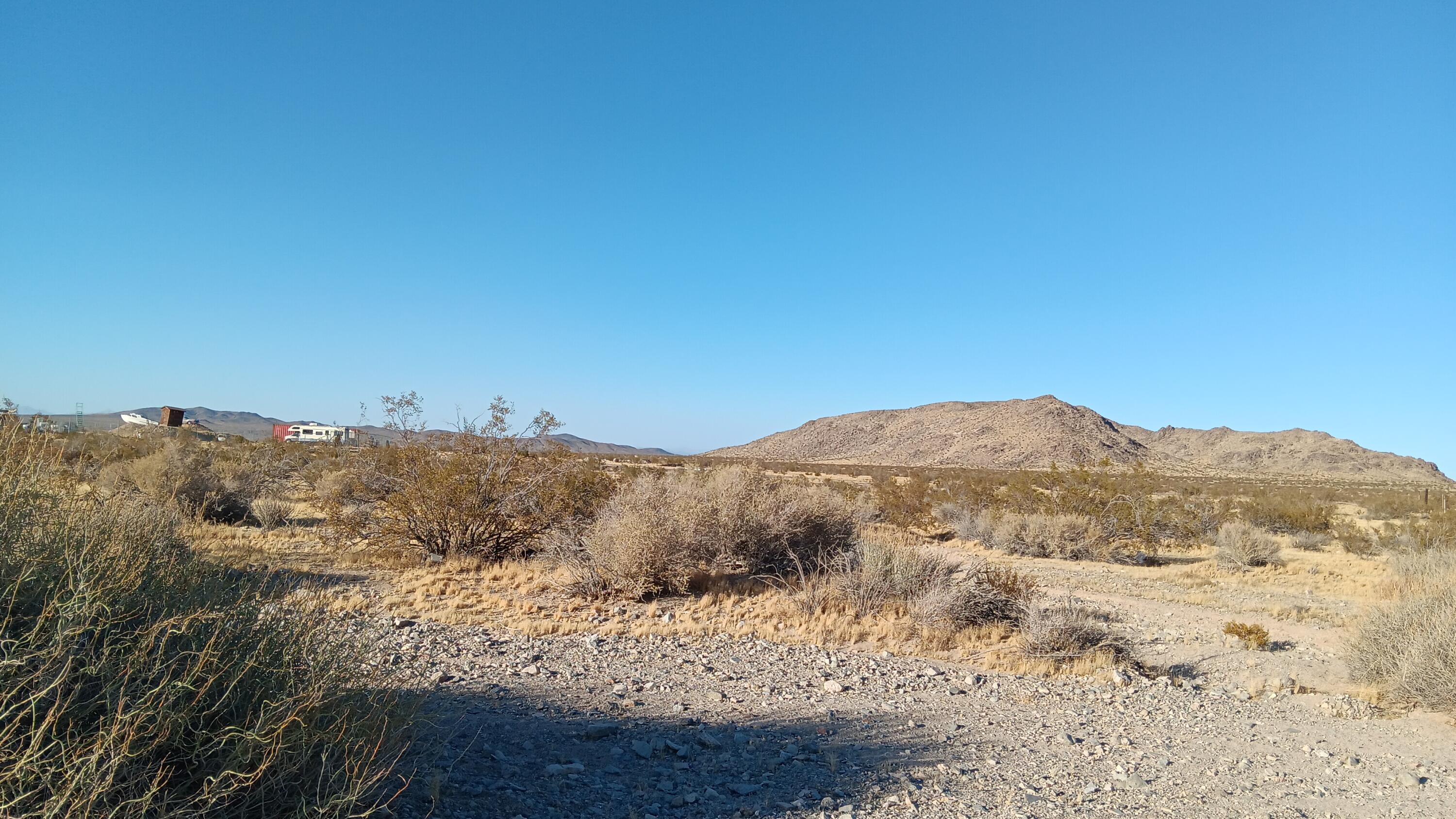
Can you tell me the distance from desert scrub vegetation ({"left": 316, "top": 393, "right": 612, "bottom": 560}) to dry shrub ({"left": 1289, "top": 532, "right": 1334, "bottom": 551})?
21.2m

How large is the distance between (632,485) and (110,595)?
11172 mm

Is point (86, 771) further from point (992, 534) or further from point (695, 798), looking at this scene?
point (992, 534)

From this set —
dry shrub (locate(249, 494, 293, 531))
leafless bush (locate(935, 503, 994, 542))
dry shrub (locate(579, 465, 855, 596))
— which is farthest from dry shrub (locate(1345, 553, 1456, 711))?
dry shrub (locate(249, 494, 293, 531))

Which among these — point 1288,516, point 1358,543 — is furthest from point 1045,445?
point 1358,543

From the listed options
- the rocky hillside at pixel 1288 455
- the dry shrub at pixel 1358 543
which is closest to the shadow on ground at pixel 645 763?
the dry shrub at pixel 1358 543

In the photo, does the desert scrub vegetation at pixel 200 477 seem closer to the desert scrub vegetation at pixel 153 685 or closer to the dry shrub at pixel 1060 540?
the desert scrub vegetation at pixel 153 685

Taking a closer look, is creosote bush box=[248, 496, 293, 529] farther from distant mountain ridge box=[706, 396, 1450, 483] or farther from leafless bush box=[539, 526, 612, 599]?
distant mountain ridge box=[706, 396, 1450, 483]

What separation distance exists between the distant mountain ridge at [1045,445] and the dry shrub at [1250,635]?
2349 inches

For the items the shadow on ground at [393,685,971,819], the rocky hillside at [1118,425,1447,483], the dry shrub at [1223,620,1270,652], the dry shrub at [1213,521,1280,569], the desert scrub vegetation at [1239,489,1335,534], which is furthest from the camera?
the rocky hillside at [1118,425,1447,483]

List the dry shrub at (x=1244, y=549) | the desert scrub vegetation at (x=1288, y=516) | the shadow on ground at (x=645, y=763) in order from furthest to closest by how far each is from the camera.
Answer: the desert scrub vegetation at (x=1288, y=516) → the dry shrub at (x=1244, y=549) → the shadow on ground at (x=645, y=763)

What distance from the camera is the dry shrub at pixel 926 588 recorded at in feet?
32.4

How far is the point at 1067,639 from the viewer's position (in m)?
8.72

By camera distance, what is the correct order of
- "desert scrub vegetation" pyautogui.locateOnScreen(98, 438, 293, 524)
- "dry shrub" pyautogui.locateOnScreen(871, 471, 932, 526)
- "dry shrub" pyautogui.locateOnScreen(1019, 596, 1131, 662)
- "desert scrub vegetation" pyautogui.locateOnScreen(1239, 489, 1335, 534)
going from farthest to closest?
1. "dry shrub" pyautogui.locateOnScreen(871, 471, 932, 526)
2. "desert scrub vegetation" pyautogui.locateOnScreen(1239, 489, 1335, 534)
3. "desert scrub vegetation" pyautogui.locateOnScreen(98, 438, 293, 524)
4. "dry shrub" pyautogui.locateOnScreen(1019, 596, 1131, 662)

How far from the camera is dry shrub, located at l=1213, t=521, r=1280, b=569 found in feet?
58.0
